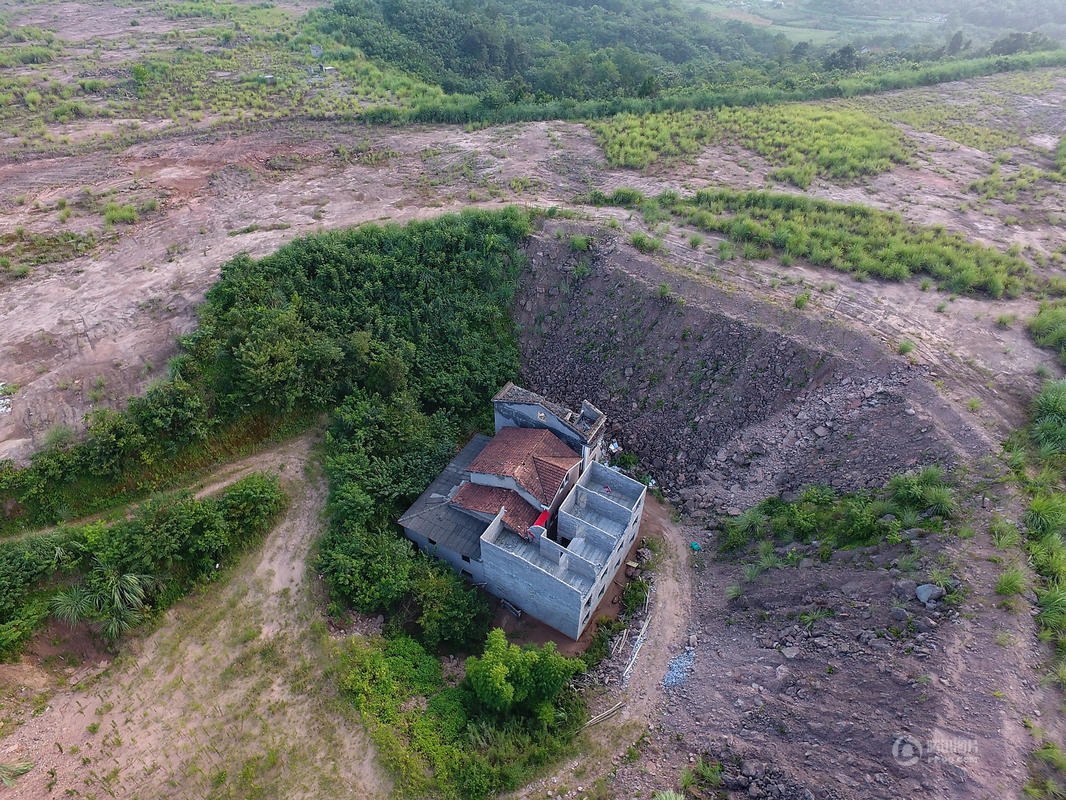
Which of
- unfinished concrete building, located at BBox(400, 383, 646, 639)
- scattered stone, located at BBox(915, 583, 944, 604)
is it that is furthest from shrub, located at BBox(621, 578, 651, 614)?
scattered stone, located at BBox(915, 583, 944, 604)

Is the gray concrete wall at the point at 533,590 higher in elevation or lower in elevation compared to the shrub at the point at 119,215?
lower

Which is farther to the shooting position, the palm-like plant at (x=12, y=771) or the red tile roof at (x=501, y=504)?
the red tile roof at (x=501, y=504)

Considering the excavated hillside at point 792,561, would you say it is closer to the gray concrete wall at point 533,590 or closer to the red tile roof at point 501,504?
the gray concrete wall at point 533,590

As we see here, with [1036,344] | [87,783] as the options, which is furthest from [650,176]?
[87,783]

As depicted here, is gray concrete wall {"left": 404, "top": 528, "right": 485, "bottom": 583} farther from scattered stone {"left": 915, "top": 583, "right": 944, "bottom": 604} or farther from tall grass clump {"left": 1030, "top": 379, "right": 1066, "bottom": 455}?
tall grass clump {"left": 1030, "top": 379, "right": 1066, "bottom": 455}

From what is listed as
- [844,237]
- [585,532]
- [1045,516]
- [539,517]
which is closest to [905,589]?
[1045,516]

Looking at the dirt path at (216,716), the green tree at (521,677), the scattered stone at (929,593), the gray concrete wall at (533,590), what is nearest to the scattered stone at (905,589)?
the scattered stone at (929,593)
